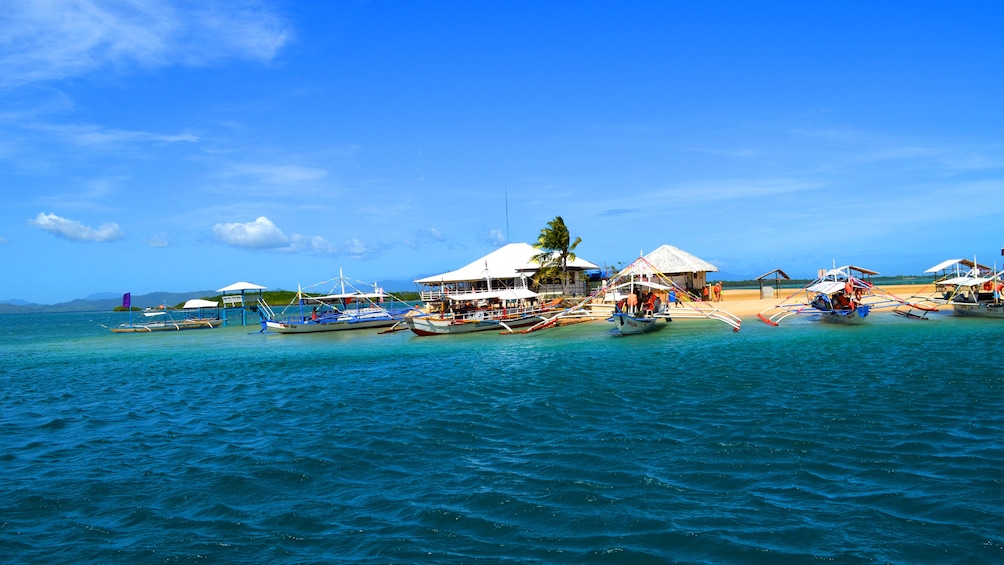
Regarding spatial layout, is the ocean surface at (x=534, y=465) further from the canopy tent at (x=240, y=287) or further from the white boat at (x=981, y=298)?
the canopy tent at (x=240, y=287)

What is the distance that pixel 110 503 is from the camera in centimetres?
932

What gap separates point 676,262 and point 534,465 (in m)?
41.4

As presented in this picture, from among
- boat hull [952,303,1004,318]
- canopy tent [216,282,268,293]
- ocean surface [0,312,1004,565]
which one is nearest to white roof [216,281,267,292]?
canopy tent [216,282,268,293]

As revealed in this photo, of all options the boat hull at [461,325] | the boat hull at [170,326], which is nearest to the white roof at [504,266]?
the boat hull at [461,325]

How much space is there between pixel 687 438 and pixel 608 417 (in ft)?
7.60

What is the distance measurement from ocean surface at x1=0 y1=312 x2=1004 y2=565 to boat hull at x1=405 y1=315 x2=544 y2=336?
15174 millimetres

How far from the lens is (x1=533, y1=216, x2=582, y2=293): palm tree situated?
151 feet

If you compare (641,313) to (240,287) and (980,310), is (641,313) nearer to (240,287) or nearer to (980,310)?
(980,310)

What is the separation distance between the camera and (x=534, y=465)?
1020 centimetres

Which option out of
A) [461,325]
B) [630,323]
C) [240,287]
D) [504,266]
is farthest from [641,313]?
[240,287]

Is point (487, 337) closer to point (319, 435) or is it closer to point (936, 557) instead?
point (319, 435)

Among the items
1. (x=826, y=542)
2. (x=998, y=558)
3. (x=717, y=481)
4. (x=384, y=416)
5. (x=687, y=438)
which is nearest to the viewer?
(x=998, y=558)

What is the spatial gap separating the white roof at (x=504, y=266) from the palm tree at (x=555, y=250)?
772 millimetres

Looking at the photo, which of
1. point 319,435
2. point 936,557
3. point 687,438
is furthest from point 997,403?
point 319,435
